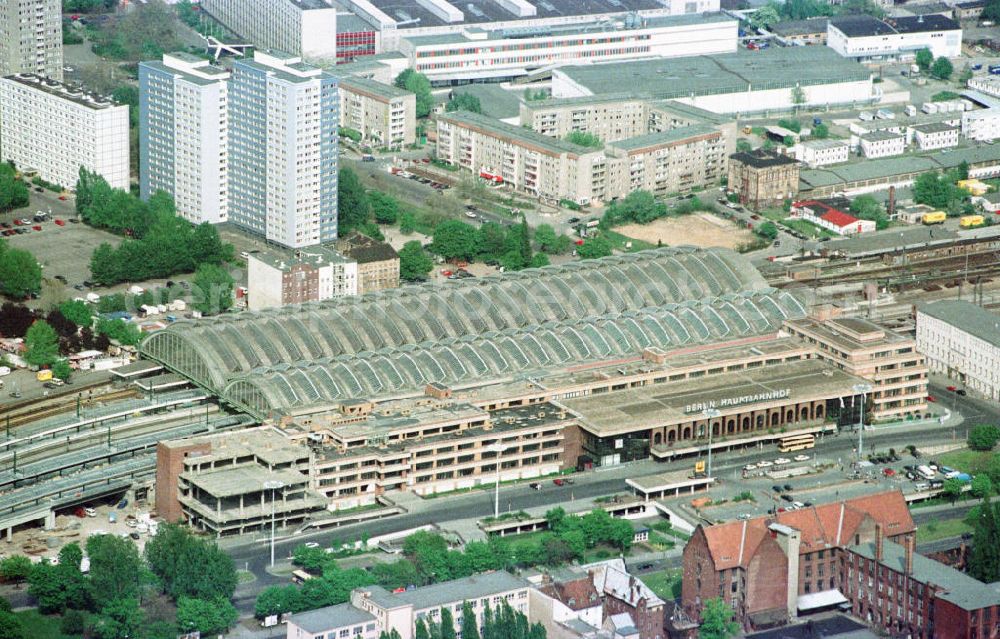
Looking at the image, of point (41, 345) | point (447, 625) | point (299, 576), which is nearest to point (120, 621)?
point (299, 576)

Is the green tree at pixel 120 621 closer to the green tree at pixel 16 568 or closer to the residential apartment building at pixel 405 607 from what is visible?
the green tree at pixel 16 568

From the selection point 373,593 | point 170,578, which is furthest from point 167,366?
point 373,593

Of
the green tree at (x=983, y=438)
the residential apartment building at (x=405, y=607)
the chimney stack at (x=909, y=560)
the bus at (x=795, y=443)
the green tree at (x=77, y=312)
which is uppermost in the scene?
the chimney stack at (x=909, y=560)

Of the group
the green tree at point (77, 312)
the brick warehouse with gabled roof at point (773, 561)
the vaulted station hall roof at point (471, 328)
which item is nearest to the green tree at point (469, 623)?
the brick warehouse with gabled roof at point (773, 561)

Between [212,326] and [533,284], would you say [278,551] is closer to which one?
[212,326]

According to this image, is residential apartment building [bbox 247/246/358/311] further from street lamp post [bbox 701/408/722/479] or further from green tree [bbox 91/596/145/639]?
green tree [bbox 91/596/145/639]
